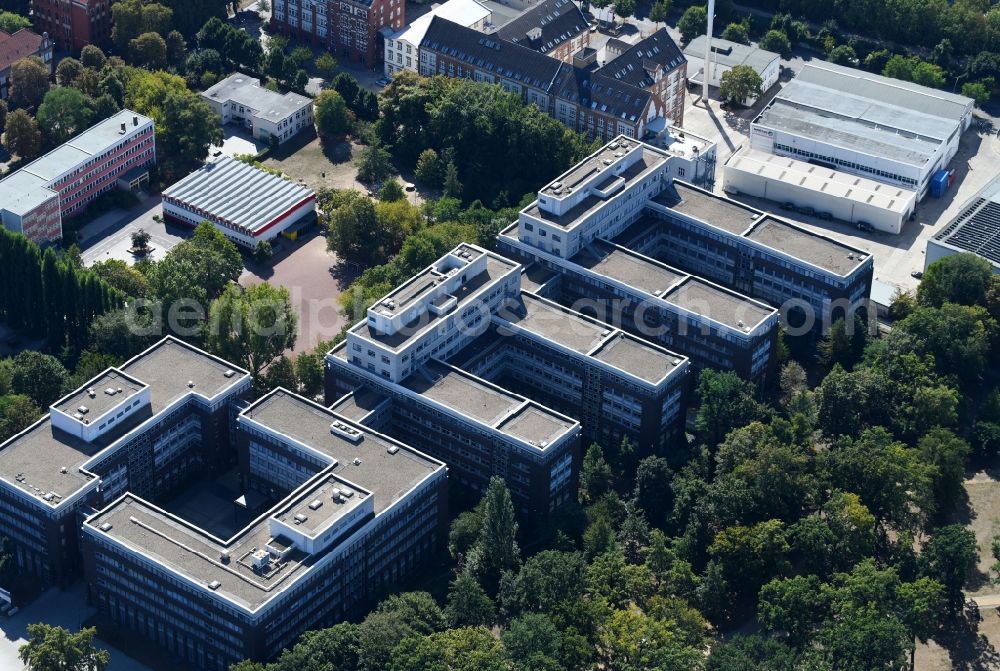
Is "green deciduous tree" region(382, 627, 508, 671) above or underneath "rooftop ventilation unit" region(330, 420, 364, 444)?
underneath

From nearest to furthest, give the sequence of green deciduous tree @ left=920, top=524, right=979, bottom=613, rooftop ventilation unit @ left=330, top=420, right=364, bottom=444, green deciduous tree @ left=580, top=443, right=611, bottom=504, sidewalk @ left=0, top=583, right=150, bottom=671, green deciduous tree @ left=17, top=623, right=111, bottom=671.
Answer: green deciduous tree @ left=17, top=623, right=111, bottom=671 → sidewalk @ left=0, top=583, right=150, bottom=671 → green deciduous tree @ left=920, top=524, right=979, bottom=613 → rooftop ventilation unit @ left=330, top=420, right=364, bottom=444 → green deciduous tree @ left=580, top=443, right=611, bottom=504

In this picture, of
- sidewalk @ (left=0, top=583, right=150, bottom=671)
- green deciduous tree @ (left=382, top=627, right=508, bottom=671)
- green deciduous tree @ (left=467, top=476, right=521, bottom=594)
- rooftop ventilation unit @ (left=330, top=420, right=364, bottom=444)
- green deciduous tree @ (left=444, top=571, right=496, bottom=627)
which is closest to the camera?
green deciduous tree @ (left=382, top=627, right=508, bottom=671)

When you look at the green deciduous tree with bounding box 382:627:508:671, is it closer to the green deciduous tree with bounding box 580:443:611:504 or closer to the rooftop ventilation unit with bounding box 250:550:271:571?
the rooftop ventilation unit with bounding box 250:550:271:571

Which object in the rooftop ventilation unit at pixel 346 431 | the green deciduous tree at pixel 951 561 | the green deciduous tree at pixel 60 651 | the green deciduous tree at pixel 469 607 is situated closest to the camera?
the green deciduous tree at pixel 60 651

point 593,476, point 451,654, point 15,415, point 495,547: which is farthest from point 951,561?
point 15,415

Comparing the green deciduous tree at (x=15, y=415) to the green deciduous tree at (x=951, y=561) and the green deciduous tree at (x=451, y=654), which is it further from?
the green deciduous tree at (x=951, y=561)

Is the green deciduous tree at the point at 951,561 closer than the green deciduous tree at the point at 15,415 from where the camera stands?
Yes

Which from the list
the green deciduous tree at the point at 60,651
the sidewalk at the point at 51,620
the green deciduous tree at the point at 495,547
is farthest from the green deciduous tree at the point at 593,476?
the green deciduous tree at the point at 60,651

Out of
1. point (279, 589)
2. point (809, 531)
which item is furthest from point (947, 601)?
point (279, 589)

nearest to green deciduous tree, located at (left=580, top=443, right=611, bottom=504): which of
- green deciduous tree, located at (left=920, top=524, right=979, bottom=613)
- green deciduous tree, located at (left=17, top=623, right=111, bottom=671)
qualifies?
green deciduous tree, located at (left=920, top=524, right=979, bottom=613)

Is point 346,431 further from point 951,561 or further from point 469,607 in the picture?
point 951,561
